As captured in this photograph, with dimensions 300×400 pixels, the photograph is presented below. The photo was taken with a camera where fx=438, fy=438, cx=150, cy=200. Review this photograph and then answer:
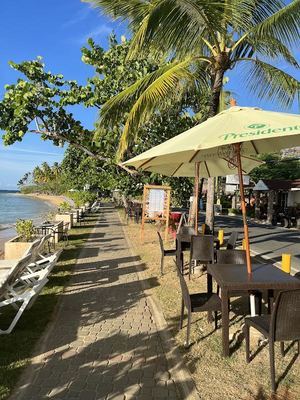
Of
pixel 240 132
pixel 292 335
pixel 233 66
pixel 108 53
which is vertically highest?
pixel 108 53

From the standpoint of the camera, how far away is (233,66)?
1035cm

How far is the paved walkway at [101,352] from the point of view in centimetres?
386

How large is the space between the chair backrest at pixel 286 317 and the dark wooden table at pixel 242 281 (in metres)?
0.72

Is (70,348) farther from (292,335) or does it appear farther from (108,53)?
(108,53)

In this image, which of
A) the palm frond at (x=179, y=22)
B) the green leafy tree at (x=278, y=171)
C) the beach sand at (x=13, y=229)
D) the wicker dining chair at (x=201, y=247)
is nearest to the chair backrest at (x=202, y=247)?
the wicker dining chair at (x=201, y=247)

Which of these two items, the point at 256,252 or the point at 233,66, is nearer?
the point at 233,66

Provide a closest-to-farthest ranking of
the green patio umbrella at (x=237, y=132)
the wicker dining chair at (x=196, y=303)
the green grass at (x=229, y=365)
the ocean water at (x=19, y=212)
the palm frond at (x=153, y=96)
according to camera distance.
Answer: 1. the green grass at (x=229, y=365)
2. the green patio umbrella at (x=237, y=132)
3. the wicker dining chair at (x=196, y=303)
4. the palm frond at (x=153, y=96)
5. the ocean water at (x=19, y=212)

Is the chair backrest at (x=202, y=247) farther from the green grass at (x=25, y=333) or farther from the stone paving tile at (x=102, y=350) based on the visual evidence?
the green grass at (x=25, y=333)

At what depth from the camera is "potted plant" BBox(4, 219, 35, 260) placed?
10.2 metres

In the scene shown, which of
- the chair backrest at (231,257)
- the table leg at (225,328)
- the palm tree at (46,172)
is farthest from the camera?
the palm tree at (46,172)

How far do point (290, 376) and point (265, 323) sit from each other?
521 millimetres

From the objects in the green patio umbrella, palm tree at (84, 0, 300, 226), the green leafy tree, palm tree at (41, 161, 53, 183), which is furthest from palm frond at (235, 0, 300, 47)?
palm tree at (41, 161, 53, 183)

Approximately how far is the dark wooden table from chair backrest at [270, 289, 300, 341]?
0.72m

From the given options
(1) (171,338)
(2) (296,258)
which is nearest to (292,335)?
(1) (171,338)
